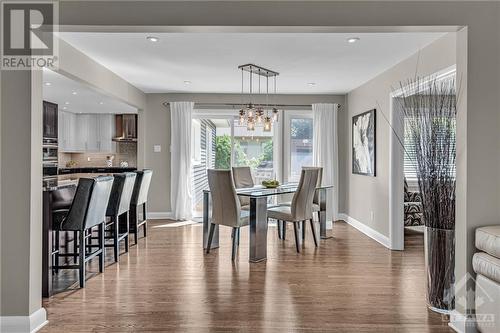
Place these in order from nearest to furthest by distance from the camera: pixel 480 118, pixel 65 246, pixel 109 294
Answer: pixel 480 118 < pixel 109 294 < pixel 65 246

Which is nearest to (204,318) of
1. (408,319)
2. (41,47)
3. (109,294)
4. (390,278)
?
(109,294)

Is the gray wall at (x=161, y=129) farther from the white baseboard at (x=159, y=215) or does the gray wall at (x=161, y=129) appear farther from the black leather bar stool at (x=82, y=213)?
the black leather bar stool at (x=82, y=213)

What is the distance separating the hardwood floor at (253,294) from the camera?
2689 mm

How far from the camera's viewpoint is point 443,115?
2.86m

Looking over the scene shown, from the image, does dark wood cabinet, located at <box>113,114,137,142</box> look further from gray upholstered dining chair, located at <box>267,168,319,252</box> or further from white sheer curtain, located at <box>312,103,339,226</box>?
gray upholstered dining chair, located at <box>267,168,319,252</box>

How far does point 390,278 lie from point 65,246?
3.55 meters

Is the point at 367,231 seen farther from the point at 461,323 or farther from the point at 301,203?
the point at 461,323

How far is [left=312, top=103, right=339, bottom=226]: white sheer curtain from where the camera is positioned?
6836 mm

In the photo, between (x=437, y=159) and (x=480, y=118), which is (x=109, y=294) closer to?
(x=437, y=159)

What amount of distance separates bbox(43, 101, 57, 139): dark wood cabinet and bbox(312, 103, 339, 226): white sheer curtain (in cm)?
557

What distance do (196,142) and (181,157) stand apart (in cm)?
58

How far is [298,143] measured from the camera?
7105 millimetres
